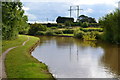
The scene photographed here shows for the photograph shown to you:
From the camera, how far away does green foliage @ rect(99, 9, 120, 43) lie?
139 ft

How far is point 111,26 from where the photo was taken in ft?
148

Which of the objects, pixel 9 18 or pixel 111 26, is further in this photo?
pixel 111 26

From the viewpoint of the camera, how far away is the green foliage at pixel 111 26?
139ft

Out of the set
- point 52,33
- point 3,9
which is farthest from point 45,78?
point 52,33

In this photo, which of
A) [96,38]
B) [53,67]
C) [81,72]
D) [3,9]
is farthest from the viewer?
[96,38]

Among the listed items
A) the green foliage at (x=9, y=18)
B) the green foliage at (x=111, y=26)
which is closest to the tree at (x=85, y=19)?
the green foliage at (x=111, y=26)

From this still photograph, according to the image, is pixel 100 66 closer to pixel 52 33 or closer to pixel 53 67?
pixel 53 67

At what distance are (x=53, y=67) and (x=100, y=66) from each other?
459 centimetres

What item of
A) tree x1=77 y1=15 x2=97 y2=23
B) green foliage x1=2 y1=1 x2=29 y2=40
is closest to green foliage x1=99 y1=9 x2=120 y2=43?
green foliage x1=2 y1=1 x2=29 y2=40

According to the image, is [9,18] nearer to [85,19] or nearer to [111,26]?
[111,26]

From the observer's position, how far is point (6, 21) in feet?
110

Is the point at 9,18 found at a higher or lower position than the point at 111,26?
higher

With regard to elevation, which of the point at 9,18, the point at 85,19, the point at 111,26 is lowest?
the point at 111,26

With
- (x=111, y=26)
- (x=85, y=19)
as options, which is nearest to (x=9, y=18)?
(x=111, y=26)
